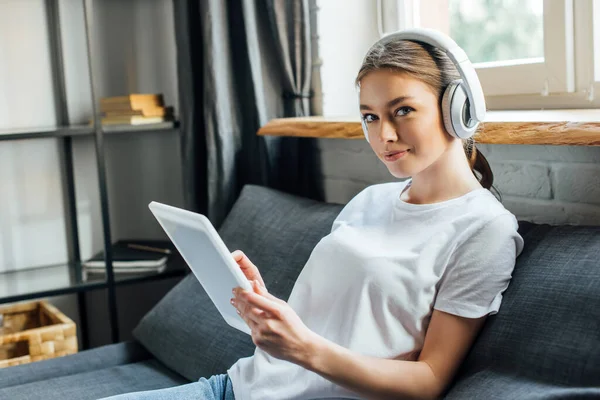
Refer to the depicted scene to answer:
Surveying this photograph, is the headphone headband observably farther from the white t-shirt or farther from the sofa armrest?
the sofa armrest

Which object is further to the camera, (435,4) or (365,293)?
(435,4)

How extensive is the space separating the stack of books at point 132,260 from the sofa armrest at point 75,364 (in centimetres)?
45

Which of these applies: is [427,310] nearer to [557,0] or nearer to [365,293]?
[365,293]

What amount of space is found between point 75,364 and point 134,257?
59 centimetres

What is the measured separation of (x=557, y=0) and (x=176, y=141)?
4.81 ft

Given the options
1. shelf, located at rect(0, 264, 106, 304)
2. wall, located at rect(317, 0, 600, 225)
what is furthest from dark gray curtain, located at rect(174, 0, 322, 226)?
shelf, located at rect(0, 264, 106, 304)

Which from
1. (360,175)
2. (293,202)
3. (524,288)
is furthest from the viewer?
(360,175)

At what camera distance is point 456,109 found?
121cm

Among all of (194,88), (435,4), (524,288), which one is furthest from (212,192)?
(524,288)

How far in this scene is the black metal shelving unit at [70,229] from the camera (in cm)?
224

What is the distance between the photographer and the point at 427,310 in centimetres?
120

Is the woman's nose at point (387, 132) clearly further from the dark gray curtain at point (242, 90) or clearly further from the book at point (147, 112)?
the book at point (147, 112)

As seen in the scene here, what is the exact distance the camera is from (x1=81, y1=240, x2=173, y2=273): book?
2.39m

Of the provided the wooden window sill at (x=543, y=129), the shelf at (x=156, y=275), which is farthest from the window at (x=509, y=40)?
the shelf at (x=156, y=275)
